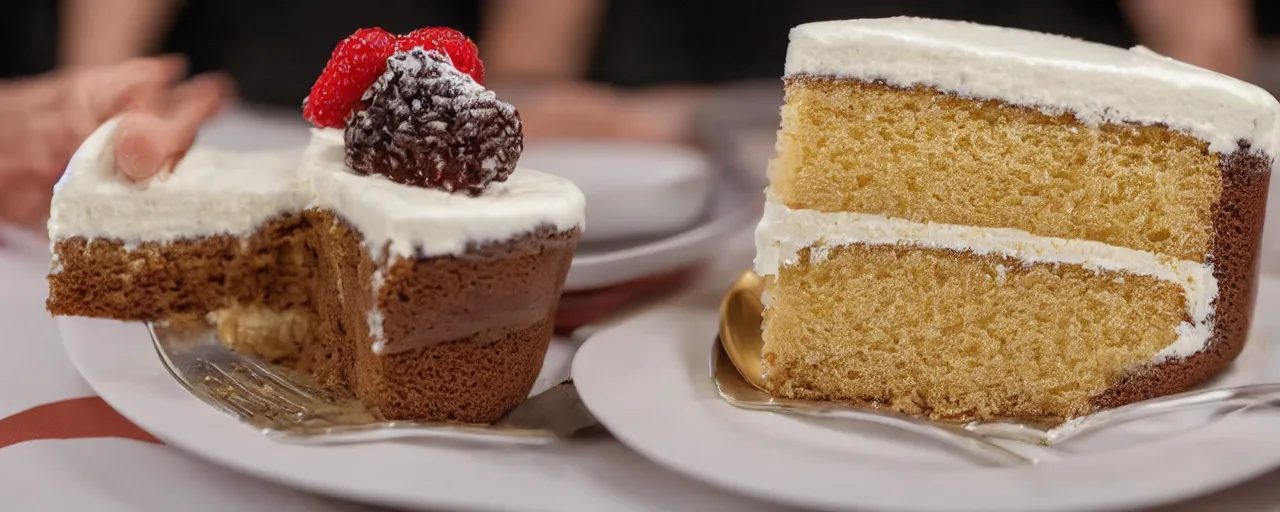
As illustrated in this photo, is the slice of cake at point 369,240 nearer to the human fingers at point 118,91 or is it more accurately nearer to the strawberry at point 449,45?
the strawberry at point 449,45

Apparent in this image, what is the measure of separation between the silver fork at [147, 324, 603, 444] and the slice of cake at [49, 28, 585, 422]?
44 millimetres

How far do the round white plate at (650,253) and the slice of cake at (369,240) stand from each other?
0.36 meters

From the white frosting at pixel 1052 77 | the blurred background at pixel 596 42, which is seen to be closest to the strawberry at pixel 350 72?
the white frosting at pixel 1052 77

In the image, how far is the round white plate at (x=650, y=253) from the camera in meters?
1.96

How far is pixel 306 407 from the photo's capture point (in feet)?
4.85

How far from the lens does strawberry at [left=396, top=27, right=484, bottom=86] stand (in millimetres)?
1568

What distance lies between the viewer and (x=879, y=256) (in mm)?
1605

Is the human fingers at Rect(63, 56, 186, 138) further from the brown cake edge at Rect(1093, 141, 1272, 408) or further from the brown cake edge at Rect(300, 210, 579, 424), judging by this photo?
the brown cake edge at Rect(1093, 141, 1272, 408)

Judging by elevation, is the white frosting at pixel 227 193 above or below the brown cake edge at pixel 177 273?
above

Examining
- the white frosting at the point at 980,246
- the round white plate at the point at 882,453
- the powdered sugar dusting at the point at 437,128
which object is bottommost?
the round white plate at the point at 882,453

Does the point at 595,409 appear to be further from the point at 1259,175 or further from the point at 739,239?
the point at 739,239

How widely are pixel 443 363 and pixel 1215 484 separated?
3.32 feet

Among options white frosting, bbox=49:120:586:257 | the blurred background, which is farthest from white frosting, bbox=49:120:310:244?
the blurred background

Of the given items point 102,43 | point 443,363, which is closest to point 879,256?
point 443,363
